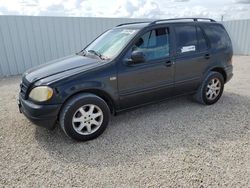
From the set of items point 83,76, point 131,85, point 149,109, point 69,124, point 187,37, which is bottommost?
point 149,109

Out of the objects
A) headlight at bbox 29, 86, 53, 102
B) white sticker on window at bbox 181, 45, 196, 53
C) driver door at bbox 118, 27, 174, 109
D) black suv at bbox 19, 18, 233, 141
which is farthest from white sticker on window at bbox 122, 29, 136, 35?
headlight at bbox 29, 86, 53, 102

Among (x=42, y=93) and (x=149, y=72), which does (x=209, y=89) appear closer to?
(x=149, y=72)

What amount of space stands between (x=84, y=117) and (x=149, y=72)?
52.0 inches

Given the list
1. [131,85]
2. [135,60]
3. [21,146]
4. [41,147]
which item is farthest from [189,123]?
[21,146]

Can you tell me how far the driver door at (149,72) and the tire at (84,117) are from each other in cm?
42

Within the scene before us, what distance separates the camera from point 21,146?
316cm

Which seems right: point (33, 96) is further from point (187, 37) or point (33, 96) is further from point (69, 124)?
point (187, 37)

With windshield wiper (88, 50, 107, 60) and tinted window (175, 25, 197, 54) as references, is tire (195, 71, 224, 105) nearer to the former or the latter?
tinted window (175, 25, 197, 54)

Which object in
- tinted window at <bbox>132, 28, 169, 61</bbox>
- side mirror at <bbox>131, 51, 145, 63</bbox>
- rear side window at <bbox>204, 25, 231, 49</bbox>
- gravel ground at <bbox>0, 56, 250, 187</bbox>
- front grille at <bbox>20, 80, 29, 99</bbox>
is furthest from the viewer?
rear side window at <bbox>204, 25, 231, 49</bbox>

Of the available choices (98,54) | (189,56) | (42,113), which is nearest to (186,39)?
(189,56)

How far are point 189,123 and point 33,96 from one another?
260cm

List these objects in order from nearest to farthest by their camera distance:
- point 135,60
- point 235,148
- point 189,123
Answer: point 235,148 → point 135,60 → point 189,123

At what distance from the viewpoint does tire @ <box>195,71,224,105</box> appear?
436cm

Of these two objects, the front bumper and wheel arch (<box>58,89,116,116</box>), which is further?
wheel arch (<box>58,89,116,116</box>)
